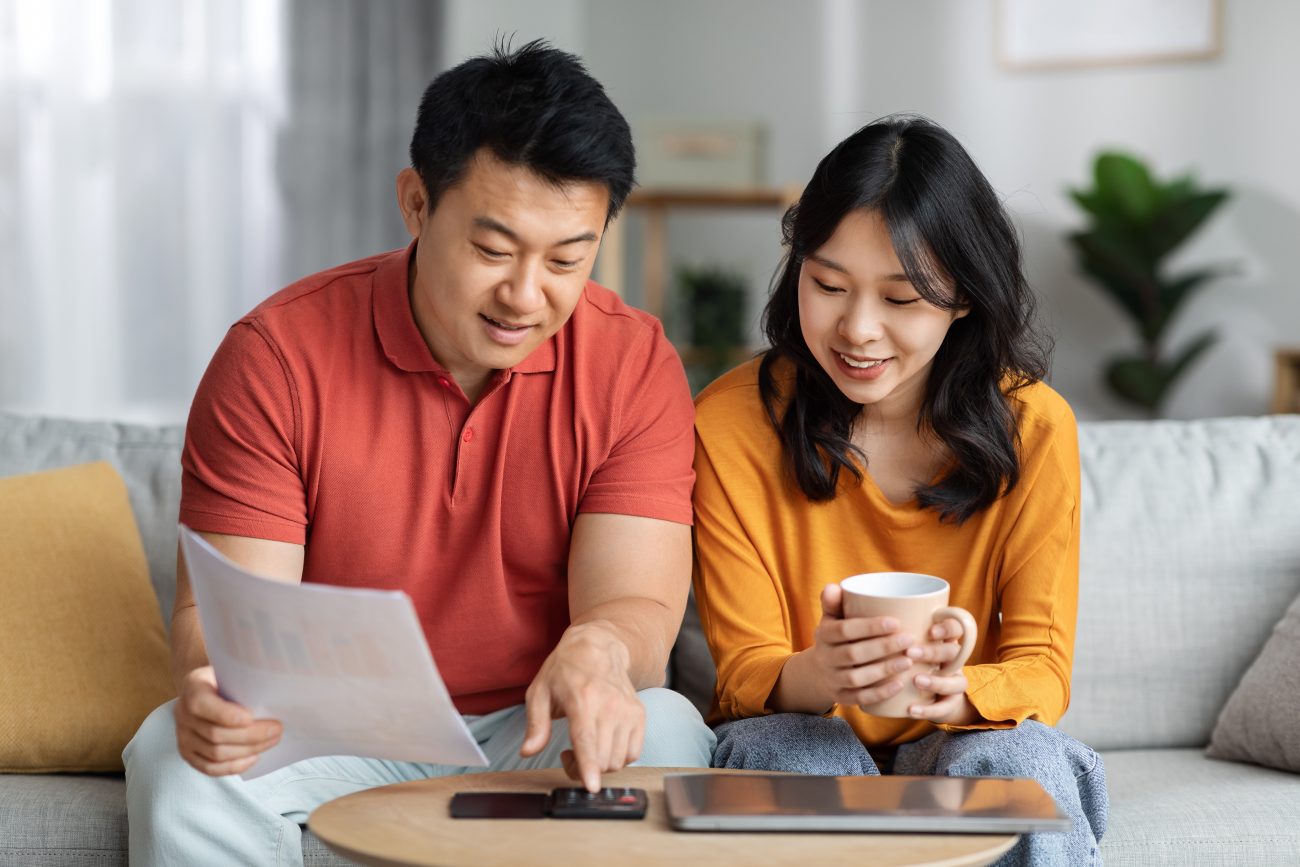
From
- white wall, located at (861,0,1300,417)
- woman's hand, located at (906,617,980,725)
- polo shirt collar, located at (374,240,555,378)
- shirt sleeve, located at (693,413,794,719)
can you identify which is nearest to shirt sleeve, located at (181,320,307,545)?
polo shirt collar, located at (374,240,555,378)

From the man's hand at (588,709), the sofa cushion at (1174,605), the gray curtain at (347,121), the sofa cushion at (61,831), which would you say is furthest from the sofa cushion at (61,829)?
the gray curtain at (347,121)

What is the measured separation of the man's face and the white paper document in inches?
18.2

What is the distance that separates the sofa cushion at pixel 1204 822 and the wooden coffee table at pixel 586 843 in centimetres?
62

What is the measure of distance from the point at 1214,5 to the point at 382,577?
4.34 metres

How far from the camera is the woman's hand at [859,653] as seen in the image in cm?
117

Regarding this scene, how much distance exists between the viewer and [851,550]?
5.30ft

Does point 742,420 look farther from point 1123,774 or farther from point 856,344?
point 1123,774

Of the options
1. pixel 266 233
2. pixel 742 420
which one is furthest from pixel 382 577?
pixel 266 233

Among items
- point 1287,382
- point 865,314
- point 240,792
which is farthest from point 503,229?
point 1287,382

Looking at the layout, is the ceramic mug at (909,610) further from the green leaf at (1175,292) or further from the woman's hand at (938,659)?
the green leaf at (1175,292)

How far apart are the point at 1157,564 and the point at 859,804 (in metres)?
1.01

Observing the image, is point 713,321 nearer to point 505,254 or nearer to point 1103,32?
point 1103,32

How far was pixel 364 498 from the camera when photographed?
151 cm

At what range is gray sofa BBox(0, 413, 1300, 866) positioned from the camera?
187 cm
